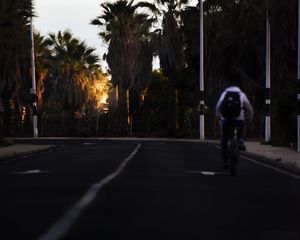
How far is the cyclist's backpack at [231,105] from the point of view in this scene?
48.8ft

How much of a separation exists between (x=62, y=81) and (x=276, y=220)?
51.4 m


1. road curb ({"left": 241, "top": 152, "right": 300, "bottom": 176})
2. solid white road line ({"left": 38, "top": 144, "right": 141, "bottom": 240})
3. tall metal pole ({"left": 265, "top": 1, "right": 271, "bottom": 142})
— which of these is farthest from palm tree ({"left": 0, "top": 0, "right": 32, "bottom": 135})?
solid white road line ({"left": 38, "top": 144, "right": 141, "bottom": 240})

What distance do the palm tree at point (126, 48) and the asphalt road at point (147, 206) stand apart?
37858mm

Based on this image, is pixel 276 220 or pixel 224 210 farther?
pixel 224 210

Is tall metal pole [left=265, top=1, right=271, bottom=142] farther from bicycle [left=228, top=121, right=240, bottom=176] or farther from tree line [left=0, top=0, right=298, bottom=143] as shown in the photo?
bicycle [left=228, top=121, right=240, bottom=176]

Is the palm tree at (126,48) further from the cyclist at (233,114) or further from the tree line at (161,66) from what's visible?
the cyclist at (233,114)

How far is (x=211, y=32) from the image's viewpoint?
154ft

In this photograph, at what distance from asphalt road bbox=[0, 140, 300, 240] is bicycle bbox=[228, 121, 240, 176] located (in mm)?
219

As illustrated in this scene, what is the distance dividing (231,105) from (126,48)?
38.4 m

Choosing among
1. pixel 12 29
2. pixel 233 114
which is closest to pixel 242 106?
pixel 233 114

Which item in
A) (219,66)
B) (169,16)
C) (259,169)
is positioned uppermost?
(169,16)

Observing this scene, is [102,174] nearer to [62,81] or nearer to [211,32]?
[211,32]

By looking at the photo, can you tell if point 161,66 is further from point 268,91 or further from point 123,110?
point 268,91

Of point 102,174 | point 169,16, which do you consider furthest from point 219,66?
point 102,174
